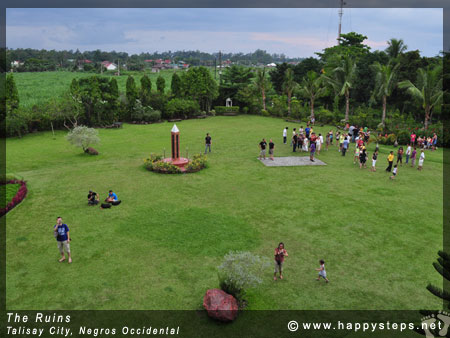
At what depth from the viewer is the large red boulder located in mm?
7453

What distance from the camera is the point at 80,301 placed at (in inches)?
321

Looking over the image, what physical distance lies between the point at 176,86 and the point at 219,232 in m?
30.7

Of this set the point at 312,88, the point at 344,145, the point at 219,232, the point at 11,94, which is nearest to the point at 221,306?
the point at 219,232

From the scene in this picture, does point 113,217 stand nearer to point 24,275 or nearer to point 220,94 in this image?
point 24,275

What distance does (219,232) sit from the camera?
11.6m

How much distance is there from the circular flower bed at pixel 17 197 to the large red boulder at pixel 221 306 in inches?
373

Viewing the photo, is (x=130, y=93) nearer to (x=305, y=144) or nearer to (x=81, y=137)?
(x=81, y=137)

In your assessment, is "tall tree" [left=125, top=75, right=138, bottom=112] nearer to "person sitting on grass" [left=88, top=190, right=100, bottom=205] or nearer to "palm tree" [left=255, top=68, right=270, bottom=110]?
"palm tree" [left=255, top=68, right=270, bottom=110]

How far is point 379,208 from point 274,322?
8.23 meters

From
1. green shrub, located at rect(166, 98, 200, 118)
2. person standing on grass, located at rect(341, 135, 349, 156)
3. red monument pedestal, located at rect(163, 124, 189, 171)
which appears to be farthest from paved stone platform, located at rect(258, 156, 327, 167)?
green shrub, located at rect(166, 98, 200, 118)

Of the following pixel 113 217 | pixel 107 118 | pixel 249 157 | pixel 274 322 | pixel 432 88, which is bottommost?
pixel 274 322

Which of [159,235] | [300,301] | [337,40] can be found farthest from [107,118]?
[337,40]

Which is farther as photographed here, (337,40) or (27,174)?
(337,40)

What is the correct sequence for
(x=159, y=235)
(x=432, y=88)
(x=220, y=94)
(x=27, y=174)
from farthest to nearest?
(x=220, y=94), (x=432, y=88), (x=27, y=174), (x=159, y=235)
